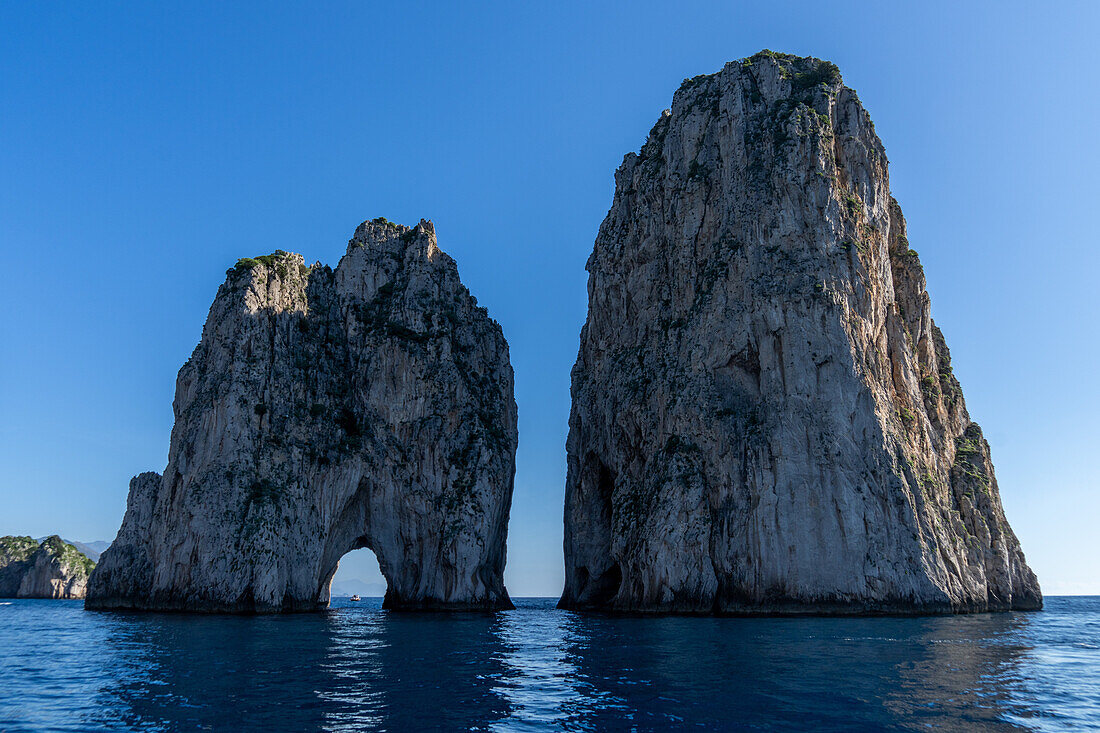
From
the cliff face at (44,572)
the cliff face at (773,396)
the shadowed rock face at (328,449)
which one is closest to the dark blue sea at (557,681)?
the cliff face at (773,396)

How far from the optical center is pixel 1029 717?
1819 centimetres

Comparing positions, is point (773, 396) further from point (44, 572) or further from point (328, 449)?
point (44, 572)

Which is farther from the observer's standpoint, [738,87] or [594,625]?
[738,87]

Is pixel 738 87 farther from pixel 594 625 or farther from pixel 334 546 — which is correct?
pixel 334 546

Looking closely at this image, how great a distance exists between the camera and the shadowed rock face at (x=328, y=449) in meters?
65.2

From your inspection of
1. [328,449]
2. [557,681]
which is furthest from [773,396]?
[328,449]

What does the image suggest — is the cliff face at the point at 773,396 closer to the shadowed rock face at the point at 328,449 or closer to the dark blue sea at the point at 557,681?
the shadowed rock face at the point at 328,449

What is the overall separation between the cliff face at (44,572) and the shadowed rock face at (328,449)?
86.9 m

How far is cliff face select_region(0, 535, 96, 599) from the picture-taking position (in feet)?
484

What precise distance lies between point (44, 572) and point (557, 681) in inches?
6504

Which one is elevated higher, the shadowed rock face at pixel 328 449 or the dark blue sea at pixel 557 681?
the shadowed rock face at pixel 328 449

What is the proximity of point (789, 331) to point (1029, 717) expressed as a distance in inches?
1823

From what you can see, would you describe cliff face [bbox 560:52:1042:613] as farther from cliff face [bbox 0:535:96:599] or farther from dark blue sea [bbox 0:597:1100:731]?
cliff face [bbox 0:535:96:599]

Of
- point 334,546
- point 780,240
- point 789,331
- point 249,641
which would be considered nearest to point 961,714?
point 249,641
